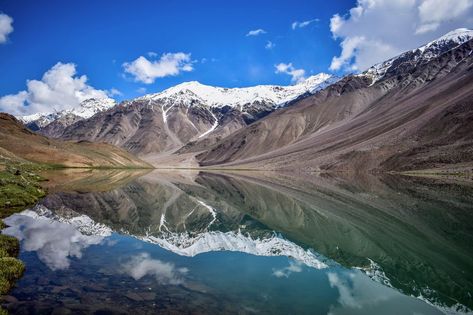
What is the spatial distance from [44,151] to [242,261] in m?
140

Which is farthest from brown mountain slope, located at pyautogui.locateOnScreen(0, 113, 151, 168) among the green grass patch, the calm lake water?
the calm lake water

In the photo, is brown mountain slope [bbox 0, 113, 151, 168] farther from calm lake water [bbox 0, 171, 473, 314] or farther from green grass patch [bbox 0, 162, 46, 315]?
calm lake water [bbox 0, 171, 473, 314]

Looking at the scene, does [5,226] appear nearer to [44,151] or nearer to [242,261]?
[242,261]

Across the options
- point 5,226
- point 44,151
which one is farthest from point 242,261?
point 44,151

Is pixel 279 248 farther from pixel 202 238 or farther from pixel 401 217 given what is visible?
pixel 401 217

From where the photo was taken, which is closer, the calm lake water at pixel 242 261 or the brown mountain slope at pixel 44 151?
the calm lake water at pixel 242 261

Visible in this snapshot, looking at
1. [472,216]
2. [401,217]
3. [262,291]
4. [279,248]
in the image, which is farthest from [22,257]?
[472,216]

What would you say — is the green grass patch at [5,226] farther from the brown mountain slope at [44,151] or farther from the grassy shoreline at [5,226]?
the brown mountain slope at [44,151]

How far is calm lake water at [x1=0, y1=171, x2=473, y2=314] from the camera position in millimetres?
17312

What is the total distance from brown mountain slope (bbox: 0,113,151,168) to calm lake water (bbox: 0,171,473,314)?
9071 cm

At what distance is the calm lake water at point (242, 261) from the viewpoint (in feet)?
56.8

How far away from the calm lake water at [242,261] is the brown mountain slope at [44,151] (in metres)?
90.7

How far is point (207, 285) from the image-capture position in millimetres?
19797

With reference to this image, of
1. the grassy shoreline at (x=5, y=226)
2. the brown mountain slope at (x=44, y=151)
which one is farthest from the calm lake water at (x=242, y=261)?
the brown mountain slope at (x=44, y=151)
